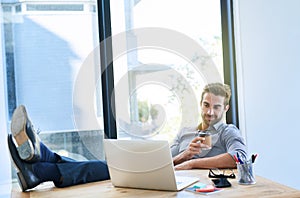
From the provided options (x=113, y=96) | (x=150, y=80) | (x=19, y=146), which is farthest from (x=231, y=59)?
(x=19, y=146)

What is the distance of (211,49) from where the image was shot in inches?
106

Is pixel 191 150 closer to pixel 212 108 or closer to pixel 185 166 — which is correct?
pixel 185 166

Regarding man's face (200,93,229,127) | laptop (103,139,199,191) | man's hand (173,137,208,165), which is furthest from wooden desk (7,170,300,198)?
man's face (200,93,229,127)

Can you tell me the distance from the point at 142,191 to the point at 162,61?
1208 millimetres

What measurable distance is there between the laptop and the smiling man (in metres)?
0.39

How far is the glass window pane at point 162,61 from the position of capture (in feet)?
8.39

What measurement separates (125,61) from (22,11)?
69 cm

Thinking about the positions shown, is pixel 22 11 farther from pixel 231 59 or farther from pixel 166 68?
pixel 231 59

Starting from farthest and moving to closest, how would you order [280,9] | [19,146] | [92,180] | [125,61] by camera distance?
[125,61] < [280,9] < [92,180] < [19,146]

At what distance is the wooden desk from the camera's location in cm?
148

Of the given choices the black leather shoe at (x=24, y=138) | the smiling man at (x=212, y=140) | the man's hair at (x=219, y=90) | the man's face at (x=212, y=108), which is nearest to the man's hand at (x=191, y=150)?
the smiling man at (x=212, y=140)

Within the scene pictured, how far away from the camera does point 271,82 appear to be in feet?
8.08

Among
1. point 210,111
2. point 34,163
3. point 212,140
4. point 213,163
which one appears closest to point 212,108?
point 210,111

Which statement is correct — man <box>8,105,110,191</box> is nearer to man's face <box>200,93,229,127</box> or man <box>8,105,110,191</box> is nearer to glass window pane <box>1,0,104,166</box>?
glass window pane <box>1,0,104,166</box>
